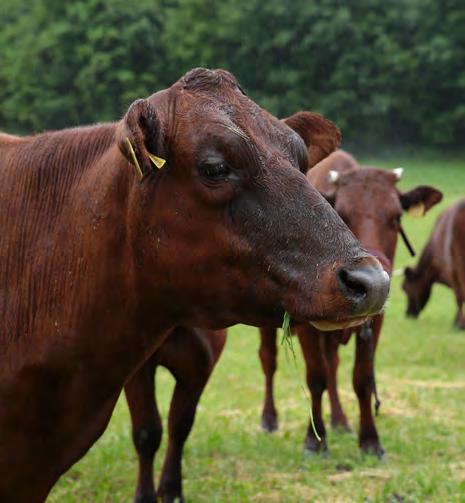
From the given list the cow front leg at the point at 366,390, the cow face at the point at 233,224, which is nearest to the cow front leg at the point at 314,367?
the cow front leg at the point at 366,390

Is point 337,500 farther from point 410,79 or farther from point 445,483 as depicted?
point 410,79

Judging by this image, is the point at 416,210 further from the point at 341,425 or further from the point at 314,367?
the point at 341,425

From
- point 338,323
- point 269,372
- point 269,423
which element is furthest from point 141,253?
point 269,372

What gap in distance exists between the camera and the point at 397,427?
7617mm

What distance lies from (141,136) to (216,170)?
10.9 inches

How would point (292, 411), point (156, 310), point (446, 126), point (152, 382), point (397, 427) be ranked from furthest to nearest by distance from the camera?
point (446, 126) < point (292, 411) < point (397, 427) < point (152, 382) < point (156, 310)

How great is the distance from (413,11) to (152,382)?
58.4 meters

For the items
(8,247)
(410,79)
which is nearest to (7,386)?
(8,247)

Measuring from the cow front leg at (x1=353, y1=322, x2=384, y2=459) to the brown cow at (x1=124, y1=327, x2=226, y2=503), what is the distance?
1.46 meters

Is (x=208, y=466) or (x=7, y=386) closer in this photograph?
(x=7, y=386)

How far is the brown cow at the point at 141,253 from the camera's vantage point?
2.93 metres

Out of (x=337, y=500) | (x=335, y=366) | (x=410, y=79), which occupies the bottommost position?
(x=337, y=500)

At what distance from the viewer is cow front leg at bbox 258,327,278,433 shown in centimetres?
777

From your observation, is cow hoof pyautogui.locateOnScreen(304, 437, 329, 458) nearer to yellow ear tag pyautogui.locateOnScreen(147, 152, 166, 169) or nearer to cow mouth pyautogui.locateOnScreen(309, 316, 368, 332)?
cow mouth pyautogui.locateOnScreen(309, 316, 368, 332)
